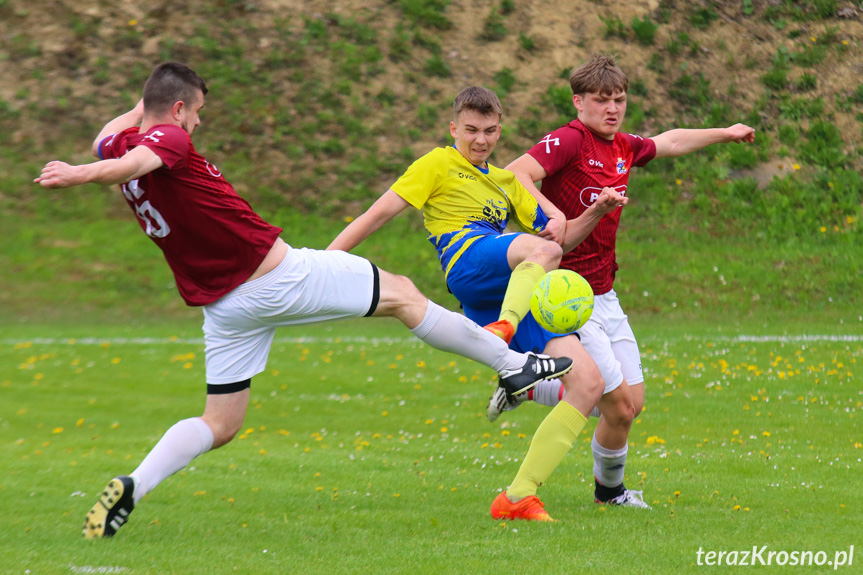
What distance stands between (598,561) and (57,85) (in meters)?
21.4

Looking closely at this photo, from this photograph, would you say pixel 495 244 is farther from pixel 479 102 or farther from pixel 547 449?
pixel 547 449

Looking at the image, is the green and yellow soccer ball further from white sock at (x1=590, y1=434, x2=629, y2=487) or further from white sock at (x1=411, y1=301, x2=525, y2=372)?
white sock at (x1=590, y1=434, x2=629, y2=487)

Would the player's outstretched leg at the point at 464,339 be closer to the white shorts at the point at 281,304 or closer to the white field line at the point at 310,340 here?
the white shorts at the point at 281,304

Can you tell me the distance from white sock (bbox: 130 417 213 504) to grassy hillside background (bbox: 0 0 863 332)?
11947mm

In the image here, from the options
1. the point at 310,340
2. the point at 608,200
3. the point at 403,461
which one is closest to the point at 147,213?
the point at 608,200

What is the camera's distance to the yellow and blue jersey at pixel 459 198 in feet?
20.3

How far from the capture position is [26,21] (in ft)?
78.8

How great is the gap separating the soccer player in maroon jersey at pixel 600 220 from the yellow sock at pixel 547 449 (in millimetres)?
385

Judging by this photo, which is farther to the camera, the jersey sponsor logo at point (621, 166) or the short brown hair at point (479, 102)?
the jersey sponsor logo at point (621, 166)

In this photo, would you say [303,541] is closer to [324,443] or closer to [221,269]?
[221,269]

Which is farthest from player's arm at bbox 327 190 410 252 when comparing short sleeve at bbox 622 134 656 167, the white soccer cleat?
the white soccer cleat

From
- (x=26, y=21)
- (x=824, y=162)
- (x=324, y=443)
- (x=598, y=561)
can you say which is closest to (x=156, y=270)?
(x=26, y=21)

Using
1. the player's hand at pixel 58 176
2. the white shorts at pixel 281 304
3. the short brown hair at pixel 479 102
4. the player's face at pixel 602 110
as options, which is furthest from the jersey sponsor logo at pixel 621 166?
the player's hand at pixel 58 176

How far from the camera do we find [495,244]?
607cm
